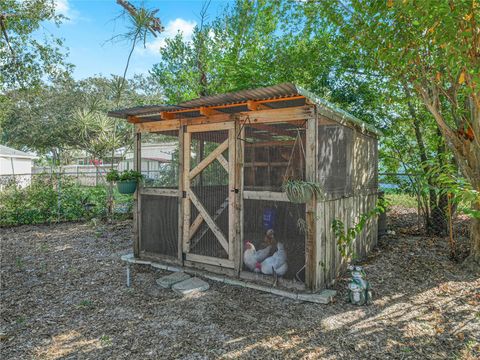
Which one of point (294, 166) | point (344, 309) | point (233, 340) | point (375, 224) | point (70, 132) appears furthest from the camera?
point (70, 132)

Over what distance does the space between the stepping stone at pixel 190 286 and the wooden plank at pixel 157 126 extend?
2.04 meters

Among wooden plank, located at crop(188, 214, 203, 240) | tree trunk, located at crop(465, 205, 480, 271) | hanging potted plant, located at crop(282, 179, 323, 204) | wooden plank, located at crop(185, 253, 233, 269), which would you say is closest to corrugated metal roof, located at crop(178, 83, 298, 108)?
hanging potted plant, located at crop(282, 179, 323, 204)

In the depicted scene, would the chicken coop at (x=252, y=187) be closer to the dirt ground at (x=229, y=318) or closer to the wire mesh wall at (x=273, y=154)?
the wire mesh wall at (x=273, y=154)

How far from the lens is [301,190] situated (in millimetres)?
3232

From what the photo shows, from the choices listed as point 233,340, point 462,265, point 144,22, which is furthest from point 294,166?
point 144,22

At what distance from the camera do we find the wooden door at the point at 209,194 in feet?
13.1

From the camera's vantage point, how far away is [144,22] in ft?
22.6

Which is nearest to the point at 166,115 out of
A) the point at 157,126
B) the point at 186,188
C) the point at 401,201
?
the point at 157,126

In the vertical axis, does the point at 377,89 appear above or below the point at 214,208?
above

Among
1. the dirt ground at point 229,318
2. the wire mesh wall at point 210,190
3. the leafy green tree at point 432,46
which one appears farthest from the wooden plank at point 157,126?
the leafy green tree at point 432,46

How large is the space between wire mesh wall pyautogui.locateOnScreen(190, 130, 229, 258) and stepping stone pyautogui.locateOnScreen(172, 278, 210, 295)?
41 centimetres

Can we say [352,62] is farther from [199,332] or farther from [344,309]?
[199,332]

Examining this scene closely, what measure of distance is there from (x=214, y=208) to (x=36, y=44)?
358 inches

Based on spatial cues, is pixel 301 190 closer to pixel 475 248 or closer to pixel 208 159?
pixel 208 159
